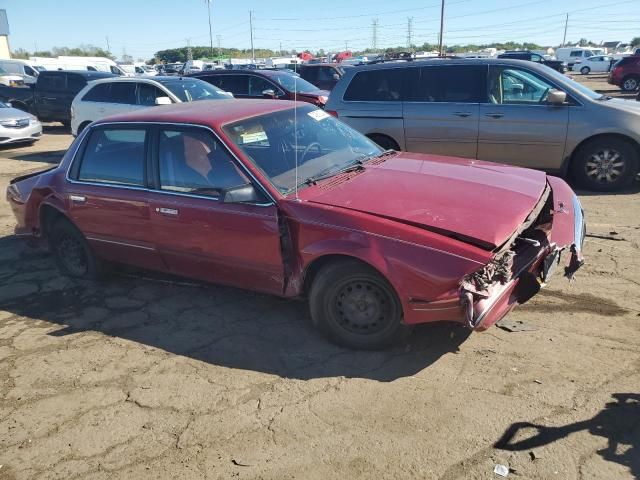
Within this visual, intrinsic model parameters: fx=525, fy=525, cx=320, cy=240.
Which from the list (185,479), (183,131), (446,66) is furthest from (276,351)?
(446,66)

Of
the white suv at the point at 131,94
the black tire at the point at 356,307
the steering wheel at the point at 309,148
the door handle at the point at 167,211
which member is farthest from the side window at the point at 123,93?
the black tire at the point at 356,307

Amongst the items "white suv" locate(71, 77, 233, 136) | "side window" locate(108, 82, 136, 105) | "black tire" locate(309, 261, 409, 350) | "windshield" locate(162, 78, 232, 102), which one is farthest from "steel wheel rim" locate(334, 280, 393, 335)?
"side window" locate(108, 82, 136, 105)

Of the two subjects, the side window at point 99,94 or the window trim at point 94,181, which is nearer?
the window trim at point 94,181

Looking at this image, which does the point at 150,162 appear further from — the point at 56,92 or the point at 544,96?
the point at 56,92

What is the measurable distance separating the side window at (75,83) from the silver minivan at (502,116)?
1105cm

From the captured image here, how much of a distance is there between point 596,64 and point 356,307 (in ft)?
155

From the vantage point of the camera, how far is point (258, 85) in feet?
40.5

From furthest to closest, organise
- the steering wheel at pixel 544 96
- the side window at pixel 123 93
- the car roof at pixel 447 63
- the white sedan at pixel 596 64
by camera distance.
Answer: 1. the white sedan at pixel 596 64
2. the side window at pixel 123 93
3. the car roof at pixel 447 63
4. the steering wheel at pixel 544 96

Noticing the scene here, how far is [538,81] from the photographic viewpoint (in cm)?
728

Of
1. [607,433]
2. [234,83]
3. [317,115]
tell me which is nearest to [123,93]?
[234,83]

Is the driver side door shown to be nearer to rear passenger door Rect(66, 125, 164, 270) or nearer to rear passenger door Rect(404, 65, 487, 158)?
rear passenger door Rect(404, 65, 487, 158)

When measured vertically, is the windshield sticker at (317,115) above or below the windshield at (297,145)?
above

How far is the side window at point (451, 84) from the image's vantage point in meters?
7.54

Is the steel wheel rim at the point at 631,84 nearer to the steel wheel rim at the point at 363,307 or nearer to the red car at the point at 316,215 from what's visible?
the red car at the point at 316,215
